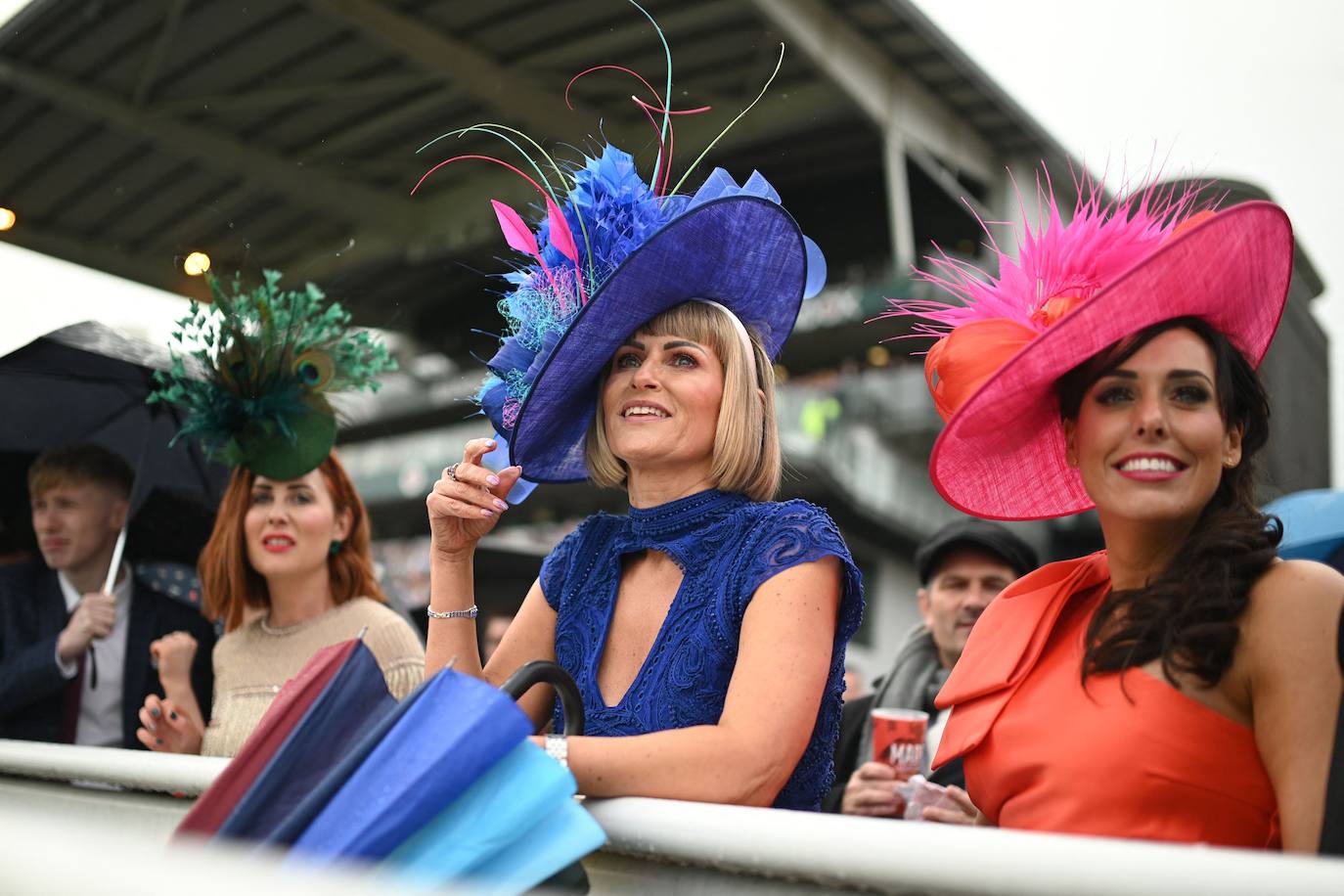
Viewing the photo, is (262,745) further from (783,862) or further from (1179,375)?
(1179,375)

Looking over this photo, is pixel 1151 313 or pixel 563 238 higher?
pixel 563 238

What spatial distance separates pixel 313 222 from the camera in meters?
3.65

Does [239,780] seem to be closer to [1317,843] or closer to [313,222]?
[1317,843]

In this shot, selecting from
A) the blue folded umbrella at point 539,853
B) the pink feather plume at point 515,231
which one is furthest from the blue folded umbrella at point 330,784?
the pink feather plume at point 515,231

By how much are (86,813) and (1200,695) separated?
62.6 inches

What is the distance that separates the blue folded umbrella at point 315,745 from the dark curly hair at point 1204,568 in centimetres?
94

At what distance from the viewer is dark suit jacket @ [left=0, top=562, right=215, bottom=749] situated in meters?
3.33

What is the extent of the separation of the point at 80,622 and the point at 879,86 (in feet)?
18.2

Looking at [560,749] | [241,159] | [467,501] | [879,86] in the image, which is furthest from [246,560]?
[879,86]

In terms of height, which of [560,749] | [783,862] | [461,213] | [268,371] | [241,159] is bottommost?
[783,862]

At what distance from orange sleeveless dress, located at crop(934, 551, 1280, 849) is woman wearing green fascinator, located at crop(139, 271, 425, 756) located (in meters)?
1.80

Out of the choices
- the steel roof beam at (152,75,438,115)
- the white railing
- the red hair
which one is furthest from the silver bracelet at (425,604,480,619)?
the steel roof beam at (152,75,438,115)

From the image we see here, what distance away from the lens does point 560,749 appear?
1.53 meters

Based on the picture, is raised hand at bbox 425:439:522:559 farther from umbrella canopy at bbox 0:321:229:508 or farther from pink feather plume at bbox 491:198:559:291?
umbrella canopy at bbox 0:321:229:508
